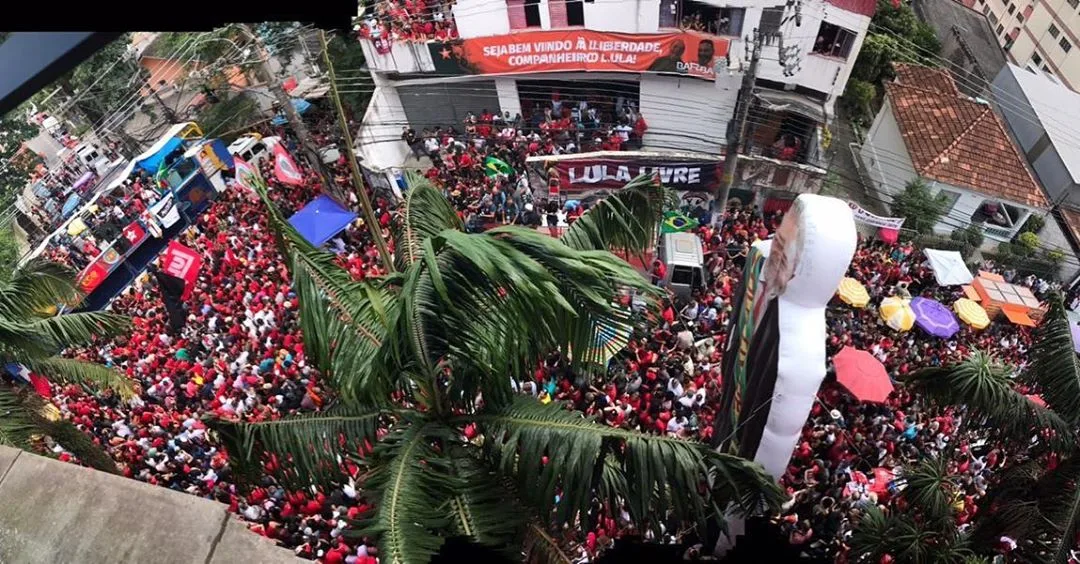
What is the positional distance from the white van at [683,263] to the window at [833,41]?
706 centimetres

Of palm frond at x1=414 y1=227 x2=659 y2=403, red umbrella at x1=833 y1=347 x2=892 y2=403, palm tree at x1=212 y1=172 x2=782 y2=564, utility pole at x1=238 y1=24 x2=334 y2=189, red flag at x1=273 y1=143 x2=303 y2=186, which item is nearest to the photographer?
palm frond at x1=414 y1=227 x2=659 y2=403

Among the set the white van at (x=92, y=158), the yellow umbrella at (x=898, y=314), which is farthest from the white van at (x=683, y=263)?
the white van at (x=92, y=158)

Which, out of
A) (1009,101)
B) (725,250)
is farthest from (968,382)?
(1009,101)

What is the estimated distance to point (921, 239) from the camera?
16.8 m

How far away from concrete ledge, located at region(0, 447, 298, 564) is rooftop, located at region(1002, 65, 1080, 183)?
871 inches

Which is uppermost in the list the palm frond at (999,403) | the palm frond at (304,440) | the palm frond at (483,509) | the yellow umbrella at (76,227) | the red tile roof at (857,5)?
the palm frond at (304,440)

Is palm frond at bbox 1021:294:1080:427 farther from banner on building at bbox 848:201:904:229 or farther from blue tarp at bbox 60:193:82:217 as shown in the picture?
blue tarp at bbox 60:193:82:217

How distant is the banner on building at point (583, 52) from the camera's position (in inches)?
670

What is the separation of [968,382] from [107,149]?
28233 mm

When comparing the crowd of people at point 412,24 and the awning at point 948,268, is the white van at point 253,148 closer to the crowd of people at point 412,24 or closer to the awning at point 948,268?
the crowd of people at point 412,24

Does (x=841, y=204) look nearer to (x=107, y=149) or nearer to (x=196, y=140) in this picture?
(x=196, y=140)

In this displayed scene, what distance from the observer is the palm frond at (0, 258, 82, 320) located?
24.8 feet

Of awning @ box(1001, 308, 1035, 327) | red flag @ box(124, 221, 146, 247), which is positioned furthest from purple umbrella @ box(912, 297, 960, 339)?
red flag @ box(124, 221, 146, 247)

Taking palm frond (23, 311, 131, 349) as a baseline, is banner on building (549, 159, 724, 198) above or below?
below
